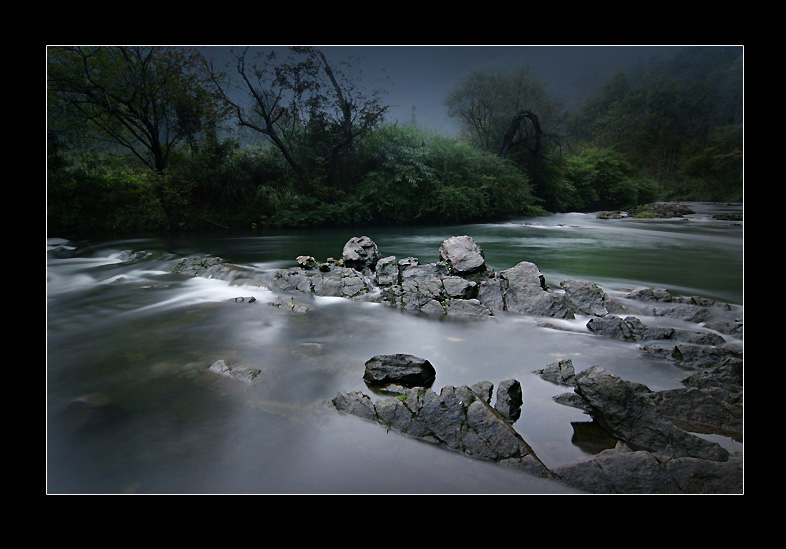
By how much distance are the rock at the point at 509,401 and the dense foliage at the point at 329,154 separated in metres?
8.13

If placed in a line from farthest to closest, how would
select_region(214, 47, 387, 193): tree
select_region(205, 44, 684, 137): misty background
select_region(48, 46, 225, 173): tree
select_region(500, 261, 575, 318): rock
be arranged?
select_region(214, 47, 387, 193): tree → select_region(48, 46, 225, 173): tree → select_region(500, 261, 575, 318): rock → select_region(205, 44, 684, 137): misty background

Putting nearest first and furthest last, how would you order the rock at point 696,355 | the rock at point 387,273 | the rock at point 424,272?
the rock at point 696,355
the rock at point 424,272
the rock at point 387,273

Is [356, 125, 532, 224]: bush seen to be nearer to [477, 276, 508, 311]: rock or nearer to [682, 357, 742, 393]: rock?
[477, 276, 508, 311]: rock

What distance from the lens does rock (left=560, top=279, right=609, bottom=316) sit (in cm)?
465

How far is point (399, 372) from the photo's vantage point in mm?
2924

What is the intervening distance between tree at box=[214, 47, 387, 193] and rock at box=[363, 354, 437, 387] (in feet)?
37.5

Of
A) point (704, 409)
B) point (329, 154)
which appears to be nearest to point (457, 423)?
point (704, 409)

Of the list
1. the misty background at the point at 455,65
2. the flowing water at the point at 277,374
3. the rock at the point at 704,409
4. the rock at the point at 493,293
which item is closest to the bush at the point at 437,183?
the misty background at the point at 455,65

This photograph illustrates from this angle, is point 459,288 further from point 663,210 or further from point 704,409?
point 663,210

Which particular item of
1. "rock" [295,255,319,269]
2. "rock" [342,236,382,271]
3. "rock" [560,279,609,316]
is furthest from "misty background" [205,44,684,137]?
"rock" [295,255,319,269]

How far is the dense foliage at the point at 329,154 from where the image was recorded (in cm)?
945

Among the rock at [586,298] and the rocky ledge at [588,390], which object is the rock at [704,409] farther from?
the rock at [586,298]

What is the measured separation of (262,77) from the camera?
42.5 feet
